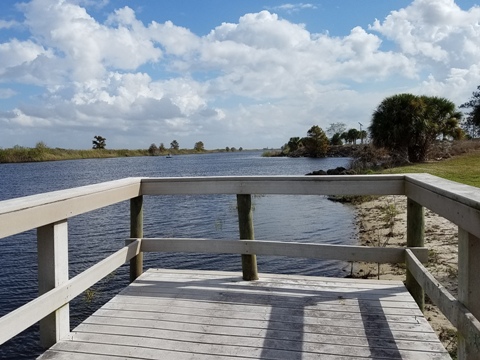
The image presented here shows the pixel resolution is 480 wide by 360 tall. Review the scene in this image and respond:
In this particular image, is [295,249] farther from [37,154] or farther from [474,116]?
[37,154]

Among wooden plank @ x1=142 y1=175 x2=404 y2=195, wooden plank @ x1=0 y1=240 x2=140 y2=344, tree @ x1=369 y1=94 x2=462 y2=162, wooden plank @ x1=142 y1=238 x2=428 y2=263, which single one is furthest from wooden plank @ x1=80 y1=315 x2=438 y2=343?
tree @ x1=369 y1=94 x2=462 y2=162

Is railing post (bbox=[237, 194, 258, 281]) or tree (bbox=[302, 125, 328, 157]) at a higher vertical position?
tree (bbox=[302, 125, 328, 157])

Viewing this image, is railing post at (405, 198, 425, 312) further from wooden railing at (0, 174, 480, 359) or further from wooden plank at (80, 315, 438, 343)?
wooden plank at (80, 315, 438, 343)

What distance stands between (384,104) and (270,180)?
2716cm

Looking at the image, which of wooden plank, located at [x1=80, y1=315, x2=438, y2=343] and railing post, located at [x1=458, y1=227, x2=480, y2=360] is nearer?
railing post, located at [x1=458, y1=227, x2=480, y2=360]

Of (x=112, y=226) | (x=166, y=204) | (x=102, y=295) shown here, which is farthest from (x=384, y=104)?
(x=102, y=295)

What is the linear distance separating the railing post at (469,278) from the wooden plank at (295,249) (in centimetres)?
131

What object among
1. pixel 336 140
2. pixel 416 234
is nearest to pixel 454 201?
pixel 416 234

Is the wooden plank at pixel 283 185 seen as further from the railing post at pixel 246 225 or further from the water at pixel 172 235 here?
the water at pixel 172 235

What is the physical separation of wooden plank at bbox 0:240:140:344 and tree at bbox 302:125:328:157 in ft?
236

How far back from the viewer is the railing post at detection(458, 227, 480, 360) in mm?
1944

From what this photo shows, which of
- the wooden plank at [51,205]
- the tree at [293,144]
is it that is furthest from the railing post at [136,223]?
the tree at [293,144]

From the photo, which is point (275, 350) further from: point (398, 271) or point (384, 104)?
point (384, 104)

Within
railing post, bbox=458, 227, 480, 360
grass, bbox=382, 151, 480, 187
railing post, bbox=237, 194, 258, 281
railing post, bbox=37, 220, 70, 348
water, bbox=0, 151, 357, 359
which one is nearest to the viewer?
railing post, bbox=458, 227, 480, 360
